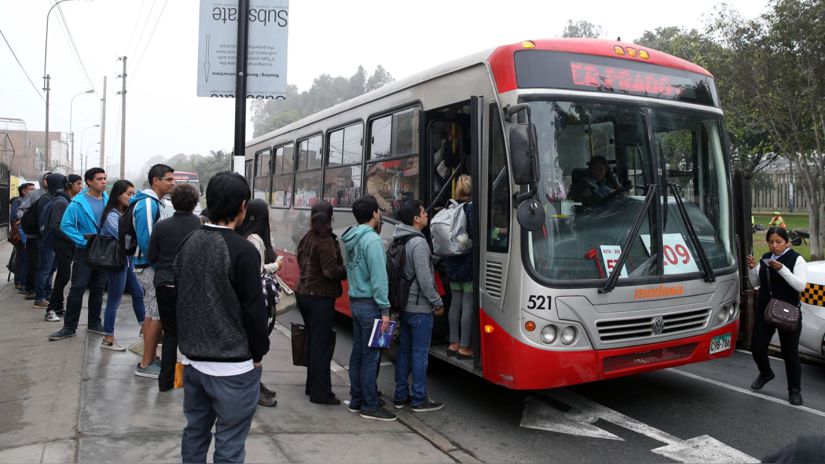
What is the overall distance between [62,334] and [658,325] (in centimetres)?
610

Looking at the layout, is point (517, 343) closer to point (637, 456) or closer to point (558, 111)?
point (637, 456)

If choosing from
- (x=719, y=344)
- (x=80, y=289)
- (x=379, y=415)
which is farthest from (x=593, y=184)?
(x=80, y=289)

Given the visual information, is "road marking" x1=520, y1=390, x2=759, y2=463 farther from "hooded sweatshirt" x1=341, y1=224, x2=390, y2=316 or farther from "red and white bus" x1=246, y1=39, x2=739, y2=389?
"hooded sweatshirt" x1=341, y1=224, x2=390, y2=316

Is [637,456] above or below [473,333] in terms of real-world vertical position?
below

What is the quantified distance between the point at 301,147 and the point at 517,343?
21.6 ft

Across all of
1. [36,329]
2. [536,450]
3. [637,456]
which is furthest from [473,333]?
[36,329]

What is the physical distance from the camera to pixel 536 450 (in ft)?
17.1

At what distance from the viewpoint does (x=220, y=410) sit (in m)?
3.36

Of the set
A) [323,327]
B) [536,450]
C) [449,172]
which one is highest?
[449,172]

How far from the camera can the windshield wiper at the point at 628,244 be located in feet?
17.7

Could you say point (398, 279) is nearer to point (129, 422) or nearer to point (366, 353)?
point (366, 353)

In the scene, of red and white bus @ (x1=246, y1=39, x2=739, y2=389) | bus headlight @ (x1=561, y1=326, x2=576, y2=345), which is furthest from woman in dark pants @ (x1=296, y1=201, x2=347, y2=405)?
bus headlight @ (x1=561, y1=326, x2=576, y2=345)

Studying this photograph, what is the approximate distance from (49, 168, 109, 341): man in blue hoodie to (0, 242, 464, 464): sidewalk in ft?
1.45

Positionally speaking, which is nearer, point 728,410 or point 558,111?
point 558,111
